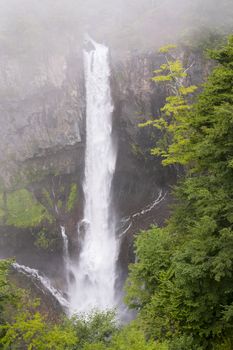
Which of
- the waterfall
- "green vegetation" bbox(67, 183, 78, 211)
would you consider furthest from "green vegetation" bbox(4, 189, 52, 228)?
"green vegetation" bbox(67, 183, 78, 211)

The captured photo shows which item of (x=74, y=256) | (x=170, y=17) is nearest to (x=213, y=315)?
(x=74, y=256)

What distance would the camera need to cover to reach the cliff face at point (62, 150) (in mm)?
29812

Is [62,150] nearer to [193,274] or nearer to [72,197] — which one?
[72,197]

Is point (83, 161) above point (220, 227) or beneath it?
above

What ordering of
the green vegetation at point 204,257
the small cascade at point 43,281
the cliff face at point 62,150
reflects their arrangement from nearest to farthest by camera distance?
the green vegetation at point 204,257
the small cascade at point 43,281
the cliff face at point 62,150

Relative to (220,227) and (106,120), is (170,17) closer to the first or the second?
(106,120)

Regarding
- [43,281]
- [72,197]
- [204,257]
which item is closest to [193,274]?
[204,257]

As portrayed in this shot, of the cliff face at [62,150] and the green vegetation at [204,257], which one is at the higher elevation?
the cliff face at [62,150]

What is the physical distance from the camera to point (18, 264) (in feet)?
92.4

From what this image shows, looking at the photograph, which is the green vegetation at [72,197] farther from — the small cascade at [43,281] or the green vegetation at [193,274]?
the green vegetation at [193,274]

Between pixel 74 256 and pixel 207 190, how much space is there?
64.7 ft

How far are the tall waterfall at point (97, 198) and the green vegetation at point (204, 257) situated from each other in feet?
43.9

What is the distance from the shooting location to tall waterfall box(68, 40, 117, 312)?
27.9 m

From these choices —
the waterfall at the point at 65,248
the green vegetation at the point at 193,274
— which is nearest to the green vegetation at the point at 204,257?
the green vegetation at the point at 193,274
